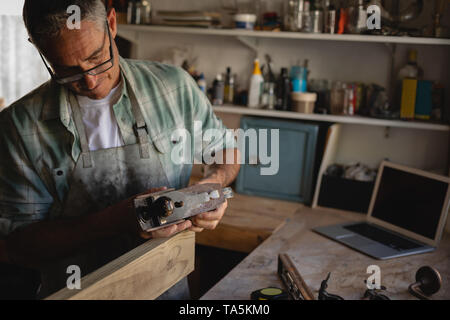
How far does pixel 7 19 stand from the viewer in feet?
10.0

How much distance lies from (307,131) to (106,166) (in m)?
1.31

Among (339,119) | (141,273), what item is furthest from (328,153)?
(141,273)

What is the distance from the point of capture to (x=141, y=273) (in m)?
0.87

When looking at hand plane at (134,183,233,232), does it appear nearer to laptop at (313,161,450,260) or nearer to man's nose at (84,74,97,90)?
man's nose at (84,74,97,90)

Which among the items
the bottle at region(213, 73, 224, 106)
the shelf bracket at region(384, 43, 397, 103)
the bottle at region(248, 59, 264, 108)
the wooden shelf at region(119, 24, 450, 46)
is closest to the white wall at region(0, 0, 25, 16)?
the wooden shelf at region(119, 24, 450, 46)

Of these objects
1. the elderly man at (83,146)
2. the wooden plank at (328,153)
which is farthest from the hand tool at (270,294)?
the wooden plank at (328,153)

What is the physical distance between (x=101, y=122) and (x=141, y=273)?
2.40ft

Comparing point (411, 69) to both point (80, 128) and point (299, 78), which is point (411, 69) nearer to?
point (299, 78)

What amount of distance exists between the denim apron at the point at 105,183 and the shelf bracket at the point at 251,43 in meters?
1.24

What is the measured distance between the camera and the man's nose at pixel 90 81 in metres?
1.29

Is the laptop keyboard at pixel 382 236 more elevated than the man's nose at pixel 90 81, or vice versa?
the man's nose at pixel 90 81

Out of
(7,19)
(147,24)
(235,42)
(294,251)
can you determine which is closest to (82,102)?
(294,251)

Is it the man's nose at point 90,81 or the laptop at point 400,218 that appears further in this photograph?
the laptop at point 400,218

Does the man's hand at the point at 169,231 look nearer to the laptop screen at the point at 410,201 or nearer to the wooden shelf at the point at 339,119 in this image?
the laptop screen at the point at 410,201
